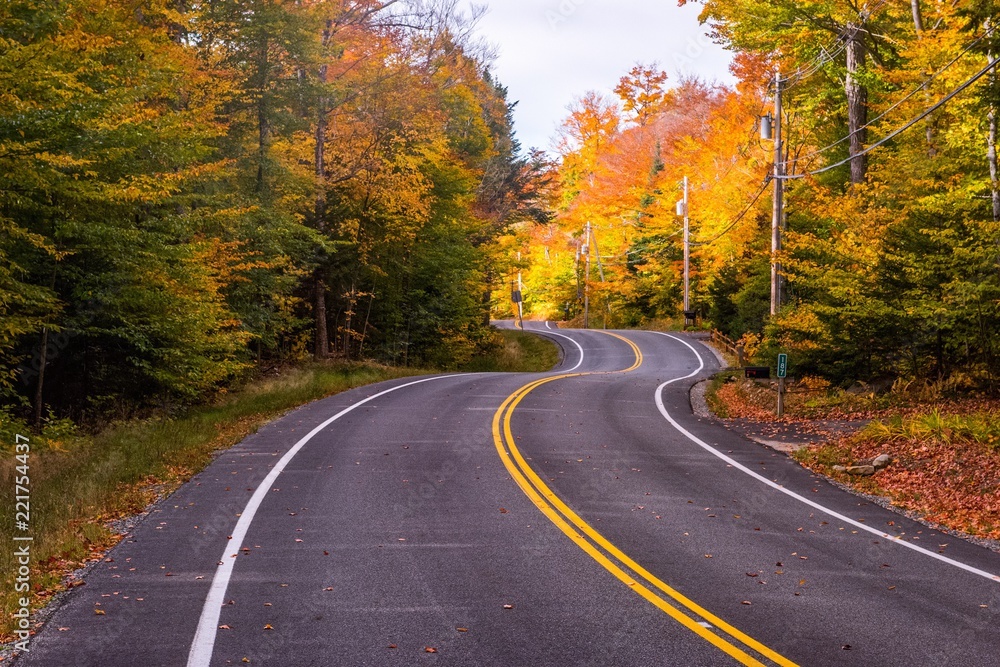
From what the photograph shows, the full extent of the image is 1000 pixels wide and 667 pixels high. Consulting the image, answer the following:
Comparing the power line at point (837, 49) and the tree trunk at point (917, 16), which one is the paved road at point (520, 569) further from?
the power line at point (837, 49)

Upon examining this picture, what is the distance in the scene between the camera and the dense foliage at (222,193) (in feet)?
42.8

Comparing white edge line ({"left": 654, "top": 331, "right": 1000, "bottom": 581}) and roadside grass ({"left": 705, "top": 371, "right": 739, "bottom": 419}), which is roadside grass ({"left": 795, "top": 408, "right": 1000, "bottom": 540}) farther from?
roadside grass ({"left": 705, "top": 371, "right": 739, "bottom": 419})

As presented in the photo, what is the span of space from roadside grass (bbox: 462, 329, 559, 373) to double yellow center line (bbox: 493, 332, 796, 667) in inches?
1116

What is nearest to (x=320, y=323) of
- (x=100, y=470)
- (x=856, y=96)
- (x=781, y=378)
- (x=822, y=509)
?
(x=781, y=378)

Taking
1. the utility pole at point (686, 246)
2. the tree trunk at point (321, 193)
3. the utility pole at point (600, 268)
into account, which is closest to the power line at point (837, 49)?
the tree trunk at point (321, 193)

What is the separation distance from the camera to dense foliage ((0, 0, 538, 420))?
42.8 feet

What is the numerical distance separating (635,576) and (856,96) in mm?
21749

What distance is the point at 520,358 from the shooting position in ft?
150

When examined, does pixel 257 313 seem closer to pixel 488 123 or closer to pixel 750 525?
pixel 750 525

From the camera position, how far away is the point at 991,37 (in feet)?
44.8

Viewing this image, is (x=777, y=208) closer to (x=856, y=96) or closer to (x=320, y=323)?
(x=856, y=96)

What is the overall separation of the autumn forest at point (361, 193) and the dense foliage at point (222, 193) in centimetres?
9

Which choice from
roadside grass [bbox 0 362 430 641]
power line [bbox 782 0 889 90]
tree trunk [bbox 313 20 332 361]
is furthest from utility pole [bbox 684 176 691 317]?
roadside grass [bbox 0 362 430 641]

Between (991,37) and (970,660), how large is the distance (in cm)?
1191
